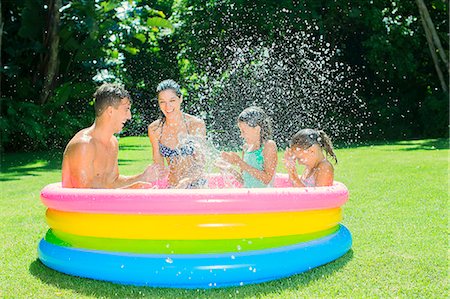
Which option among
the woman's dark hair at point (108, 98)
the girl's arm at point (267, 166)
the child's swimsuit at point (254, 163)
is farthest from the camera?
the child's swimsuit at point (254, 163)

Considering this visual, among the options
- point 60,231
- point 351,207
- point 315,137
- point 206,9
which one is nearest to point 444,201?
point 351,207

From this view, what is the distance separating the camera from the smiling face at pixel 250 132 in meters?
4.66

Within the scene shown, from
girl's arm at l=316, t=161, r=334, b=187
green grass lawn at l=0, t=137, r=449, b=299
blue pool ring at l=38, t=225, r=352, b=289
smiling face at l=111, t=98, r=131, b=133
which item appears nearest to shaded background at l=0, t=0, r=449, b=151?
green grass lawn at l=0, t=137, r=449, b=299

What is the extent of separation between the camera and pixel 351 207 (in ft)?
20.4

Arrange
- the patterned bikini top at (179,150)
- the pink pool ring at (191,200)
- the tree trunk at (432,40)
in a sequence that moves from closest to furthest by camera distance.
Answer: the pink pool ring at (191,200) → the patterned bikini top at (179,150) → the tree trunk at (432,40)

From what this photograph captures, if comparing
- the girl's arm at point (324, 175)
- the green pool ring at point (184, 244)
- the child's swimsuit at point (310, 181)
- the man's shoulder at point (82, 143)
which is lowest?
the green pool ring at point (184, 244)

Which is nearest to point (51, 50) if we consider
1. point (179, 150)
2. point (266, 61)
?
point (266, 61)

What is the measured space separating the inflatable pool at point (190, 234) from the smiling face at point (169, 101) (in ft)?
4.03

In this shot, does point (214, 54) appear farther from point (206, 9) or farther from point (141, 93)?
point (141, 93)

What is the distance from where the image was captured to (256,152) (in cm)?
473

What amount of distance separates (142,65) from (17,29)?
50.9ft

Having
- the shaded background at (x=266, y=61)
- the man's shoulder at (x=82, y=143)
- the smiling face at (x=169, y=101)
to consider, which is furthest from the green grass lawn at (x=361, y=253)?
the shaded background at (x=266, y=61)

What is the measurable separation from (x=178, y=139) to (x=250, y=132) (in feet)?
1.94

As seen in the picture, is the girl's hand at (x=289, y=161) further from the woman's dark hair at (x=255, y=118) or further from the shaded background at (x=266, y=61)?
the shaded background at (x=266, y=61)
